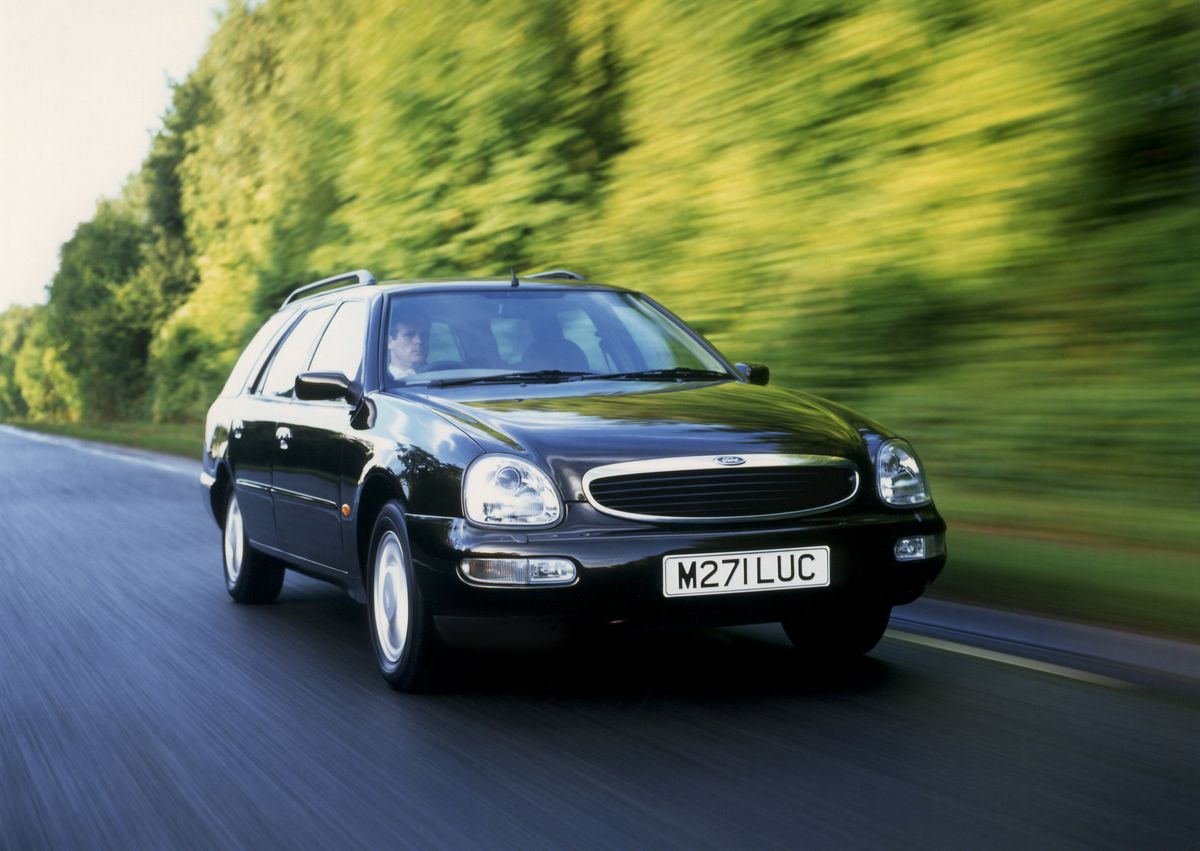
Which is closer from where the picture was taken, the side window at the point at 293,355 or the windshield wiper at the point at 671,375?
the windshield wiper at the point at 671,375

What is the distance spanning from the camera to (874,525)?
5430 mm

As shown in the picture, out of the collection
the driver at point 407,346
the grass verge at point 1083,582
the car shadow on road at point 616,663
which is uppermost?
the driver at point 407,346

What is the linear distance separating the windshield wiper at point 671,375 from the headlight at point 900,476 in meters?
1.16

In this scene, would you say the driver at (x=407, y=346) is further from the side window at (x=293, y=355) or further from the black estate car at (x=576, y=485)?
the side window at (x=293, y=355)

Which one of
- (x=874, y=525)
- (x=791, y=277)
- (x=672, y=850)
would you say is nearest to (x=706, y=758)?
(x=672, y=850)

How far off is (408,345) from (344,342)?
1.91 ft

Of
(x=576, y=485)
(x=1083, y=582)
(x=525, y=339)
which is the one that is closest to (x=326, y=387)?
(x=525, y=339)

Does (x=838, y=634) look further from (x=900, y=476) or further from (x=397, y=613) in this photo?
(x=397, y=613)

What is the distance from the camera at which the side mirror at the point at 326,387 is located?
252 inches

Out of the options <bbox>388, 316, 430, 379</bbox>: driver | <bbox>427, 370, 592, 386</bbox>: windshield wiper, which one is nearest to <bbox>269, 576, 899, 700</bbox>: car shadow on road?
<bbox>427, 370, 592, 386</bbox>: windshield wiper

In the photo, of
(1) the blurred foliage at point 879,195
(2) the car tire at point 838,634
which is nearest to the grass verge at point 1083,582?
(1) the blurred foliage at point 879,195

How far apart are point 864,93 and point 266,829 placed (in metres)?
9.32

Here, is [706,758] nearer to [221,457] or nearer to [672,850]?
[672,850]

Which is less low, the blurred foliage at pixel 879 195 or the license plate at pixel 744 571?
the blurred foliage at pixel 879 195
